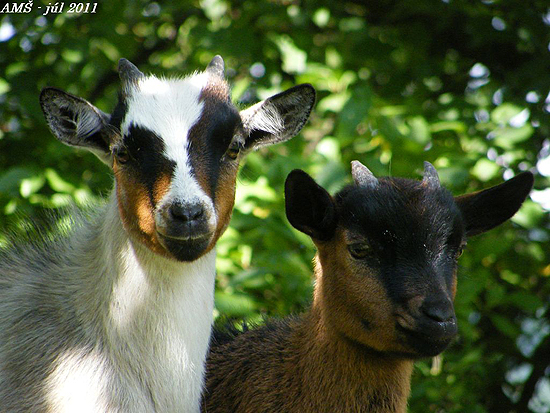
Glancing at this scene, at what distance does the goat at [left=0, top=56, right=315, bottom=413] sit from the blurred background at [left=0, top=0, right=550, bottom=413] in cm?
135

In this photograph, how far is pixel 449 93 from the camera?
854 cm

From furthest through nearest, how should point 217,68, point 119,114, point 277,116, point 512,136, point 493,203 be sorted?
point 512,136
point 217,68
point 277,116
point 493,203
point 119,114

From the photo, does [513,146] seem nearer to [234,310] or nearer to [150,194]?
[234,310]

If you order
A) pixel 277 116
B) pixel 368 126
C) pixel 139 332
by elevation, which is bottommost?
pixel 368 126

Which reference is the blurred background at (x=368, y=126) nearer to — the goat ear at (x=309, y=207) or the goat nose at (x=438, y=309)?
the goat ear at (x=309, y=207)

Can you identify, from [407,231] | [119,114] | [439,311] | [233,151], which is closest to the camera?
[439,311]

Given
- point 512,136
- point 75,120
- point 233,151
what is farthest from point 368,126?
point 75,120

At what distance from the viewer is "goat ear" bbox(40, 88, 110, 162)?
15.2ft

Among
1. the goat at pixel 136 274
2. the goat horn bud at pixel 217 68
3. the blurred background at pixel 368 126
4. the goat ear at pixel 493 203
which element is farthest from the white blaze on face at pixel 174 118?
the goat ear at pixel 493 203

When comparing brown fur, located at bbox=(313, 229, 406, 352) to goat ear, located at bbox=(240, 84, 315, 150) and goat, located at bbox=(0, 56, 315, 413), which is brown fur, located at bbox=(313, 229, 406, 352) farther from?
goat ear, located at bbox=(240, 84, 315, 150)

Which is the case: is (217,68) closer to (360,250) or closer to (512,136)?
(360,250)

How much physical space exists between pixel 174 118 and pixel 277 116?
2.82 ft

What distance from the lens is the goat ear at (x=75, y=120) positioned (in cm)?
463

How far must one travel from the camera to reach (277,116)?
504 centimetres
